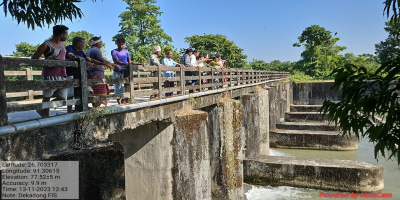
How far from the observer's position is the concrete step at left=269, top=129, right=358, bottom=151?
58.6 feet

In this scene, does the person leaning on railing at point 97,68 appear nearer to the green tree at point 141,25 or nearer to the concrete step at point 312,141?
the concrete step at point 312,141

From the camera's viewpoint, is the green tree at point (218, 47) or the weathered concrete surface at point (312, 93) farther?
the green tree at point (218, 47)

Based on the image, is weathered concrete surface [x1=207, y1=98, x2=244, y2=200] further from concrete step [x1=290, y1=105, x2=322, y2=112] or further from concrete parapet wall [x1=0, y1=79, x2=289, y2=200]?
concrete step [x1=290, y1=105, x2=322, y2=112]

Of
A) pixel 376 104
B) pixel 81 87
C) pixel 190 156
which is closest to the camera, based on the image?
pixel 376 104

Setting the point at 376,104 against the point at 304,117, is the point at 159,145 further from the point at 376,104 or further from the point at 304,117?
the point at 304,117

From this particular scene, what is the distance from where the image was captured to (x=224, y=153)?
9.36m

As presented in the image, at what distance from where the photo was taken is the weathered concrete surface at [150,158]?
21.2ft

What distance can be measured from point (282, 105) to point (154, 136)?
19.8 metres

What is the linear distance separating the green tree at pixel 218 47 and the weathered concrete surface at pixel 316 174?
38.7 metres

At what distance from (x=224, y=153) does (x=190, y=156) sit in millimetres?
2613

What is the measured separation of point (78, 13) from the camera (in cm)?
364

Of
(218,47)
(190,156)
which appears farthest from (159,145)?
(218,47)
